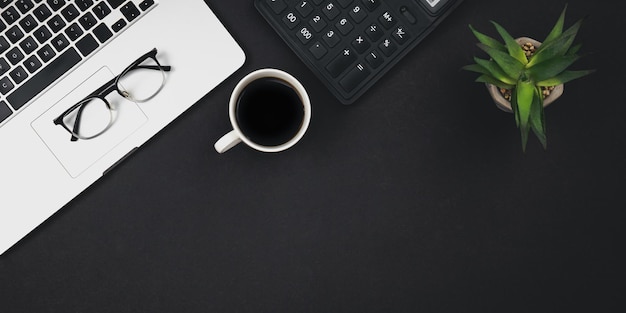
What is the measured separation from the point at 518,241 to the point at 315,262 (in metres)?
0.29

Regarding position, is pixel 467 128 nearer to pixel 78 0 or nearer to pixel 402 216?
pixel 402 216

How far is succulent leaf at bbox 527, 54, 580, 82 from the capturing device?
68 centimetres

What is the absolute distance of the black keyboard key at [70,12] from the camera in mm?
784

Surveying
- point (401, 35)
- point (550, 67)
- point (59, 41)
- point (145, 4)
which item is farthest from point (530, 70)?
point (59, 41)

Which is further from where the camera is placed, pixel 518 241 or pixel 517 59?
pixel 518 241

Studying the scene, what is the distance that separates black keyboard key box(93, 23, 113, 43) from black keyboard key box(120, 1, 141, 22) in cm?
3

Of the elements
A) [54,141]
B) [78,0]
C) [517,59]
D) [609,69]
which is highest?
[78,0]

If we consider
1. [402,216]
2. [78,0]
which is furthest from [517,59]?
[78,0]

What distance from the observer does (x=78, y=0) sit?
783 millimetres

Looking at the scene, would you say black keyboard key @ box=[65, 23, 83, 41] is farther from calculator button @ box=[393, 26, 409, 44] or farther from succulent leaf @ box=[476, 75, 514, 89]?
succulent leaf @ box=[476, 75, 514, 89]

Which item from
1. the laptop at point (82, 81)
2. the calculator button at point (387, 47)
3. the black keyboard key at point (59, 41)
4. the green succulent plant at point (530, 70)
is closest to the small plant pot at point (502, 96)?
the green succulent plant at point (530, 70)

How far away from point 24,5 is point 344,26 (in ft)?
1.39

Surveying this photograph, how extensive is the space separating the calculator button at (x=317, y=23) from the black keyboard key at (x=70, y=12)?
12.3 inches

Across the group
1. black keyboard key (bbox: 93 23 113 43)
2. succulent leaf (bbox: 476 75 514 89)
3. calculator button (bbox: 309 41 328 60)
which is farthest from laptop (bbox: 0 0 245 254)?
succulent leaf (bbox: 476 75 514 89)
